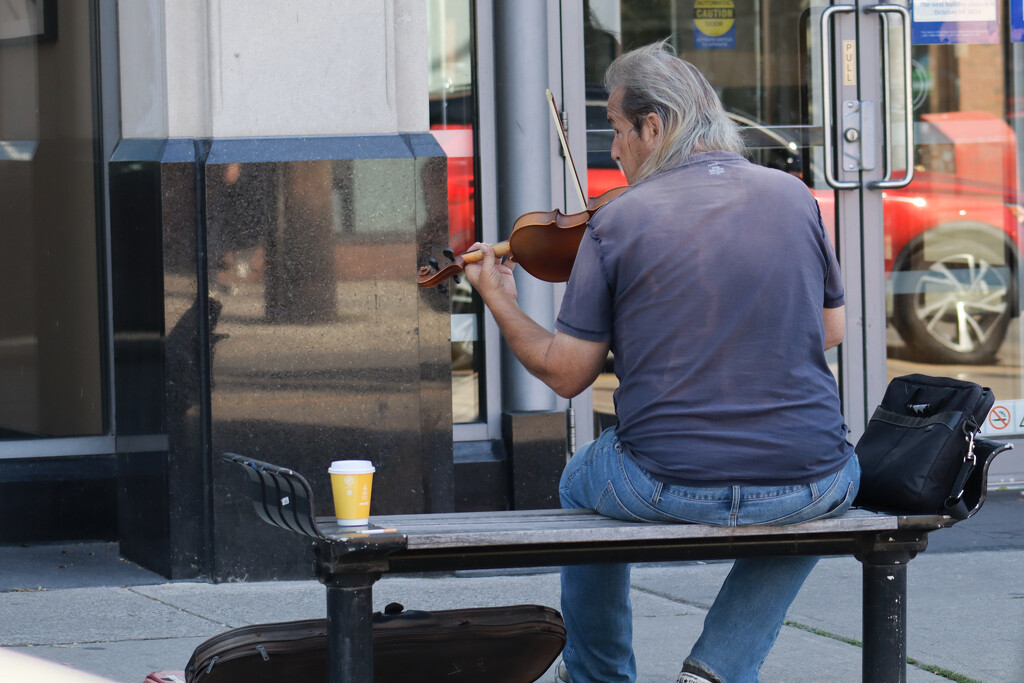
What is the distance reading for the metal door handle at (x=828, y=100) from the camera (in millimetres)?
5199

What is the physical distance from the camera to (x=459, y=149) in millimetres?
4941

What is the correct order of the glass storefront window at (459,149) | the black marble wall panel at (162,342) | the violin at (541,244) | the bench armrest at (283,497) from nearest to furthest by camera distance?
the bench armrest at (283,497) → the violin at (541,244) → the black marble wall panel at (162,342) → the glass storefront window at (459,149)

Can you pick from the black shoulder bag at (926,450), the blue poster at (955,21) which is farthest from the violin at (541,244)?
the blue poster at (955,21)

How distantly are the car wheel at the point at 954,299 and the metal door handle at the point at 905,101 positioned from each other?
37 cm

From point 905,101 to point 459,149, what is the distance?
1788 mm

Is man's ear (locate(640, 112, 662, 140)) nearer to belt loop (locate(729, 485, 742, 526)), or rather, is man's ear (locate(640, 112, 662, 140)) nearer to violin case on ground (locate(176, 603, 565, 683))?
belt loop (locate(729, 485, 742, 526))

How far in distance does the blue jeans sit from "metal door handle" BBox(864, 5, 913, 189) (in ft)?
8.69

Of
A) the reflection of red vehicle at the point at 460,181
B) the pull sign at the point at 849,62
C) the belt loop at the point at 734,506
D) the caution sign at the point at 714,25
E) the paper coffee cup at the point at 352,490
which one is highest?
the caution sign at the point at 714,25

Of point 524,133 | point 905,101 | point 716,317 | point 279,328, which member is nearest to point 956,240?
point 905,101

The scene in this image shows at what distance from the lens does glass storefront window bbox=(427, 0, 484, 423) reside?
16.1ft

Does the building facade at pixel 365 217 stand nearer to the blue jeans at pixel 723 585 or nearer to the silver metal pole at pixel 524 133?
the silver metal pole at pixel 524 133

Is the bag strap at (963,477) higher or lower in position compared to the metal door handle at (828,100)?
lower

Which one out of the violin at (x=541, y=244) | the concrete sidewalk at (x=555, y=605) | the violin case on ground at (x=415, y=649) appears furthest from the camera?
the concrete sidewalk at (x=555, y=605)

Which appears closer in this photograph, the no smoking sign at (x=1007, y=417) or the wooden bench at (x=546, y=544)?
the wooden bench at (x=546, y=544)
